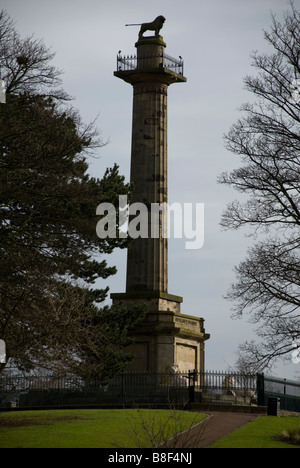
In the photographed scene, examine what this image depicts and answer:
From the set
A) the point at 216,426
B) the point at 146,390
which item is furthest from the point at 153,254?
the point at 216,426

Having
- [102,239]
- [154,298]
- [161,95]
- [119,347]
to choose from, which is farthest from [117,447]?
[161,95]

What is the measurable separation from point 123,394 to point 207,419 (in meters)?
8.06

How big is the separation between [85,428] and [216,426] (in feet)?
15.3

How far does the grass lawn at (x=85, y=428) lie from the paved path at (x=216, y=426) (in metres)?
0.40

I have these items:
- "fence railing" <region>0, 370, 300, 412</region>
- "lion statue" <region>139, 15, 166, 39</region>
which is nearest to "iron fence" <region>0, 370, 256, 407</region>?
"fence railing" <region>0, 370, 300, 412</region>

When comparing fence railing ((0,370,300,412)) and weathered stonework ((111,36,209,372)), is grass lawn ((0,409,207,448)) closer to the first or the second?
fence railing ((0,370,300,412))

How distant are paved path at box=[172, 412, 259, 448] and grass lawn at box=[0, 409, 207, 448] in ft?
1.31

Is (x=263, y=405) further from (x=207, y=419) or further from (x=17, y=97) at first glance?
(x=17, y=97)

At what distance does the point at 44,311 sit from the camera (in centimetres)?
2880

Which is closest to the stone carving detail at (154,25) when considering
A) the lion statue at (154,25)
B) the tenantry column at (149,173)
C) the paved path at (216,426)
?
the lion statue at (154,25)

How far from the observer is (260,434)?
1071 inches

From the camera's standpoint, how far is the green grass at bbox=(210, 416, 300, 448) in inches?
979

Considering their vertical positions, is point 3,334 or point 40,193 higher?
point 40,193

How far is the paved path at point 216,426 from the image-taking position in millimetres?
26109
